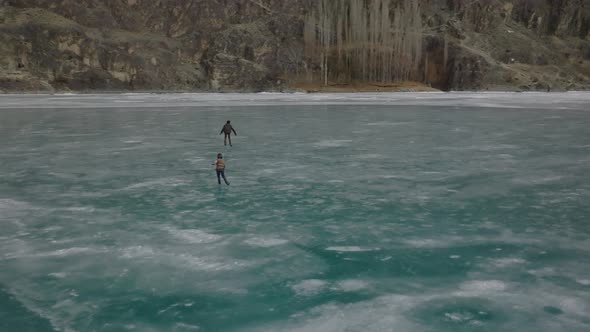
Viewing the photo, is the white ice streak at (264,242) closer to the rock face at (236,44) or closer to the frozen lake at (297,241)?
the frozen lake at (297,241)

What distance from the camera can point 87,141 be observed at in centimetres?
2259

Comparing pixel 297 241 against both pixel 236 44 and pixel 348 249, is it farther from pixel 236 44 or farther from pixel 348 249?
pixel 236 44

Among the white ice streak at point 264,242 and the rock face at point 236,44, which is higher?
the rock face at point 236,44

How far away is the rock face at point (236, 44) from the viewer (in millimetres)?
91375

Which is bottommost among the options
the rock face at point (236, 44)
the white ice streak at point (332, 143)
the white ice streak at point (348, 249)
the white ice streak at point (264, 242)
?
the white ice streak at point (348, 249)

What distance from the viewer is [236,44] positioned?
10781 cm

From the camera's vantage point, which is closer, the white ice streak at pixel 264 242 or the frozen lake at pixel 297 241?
the frozen lake at pixel 297 241

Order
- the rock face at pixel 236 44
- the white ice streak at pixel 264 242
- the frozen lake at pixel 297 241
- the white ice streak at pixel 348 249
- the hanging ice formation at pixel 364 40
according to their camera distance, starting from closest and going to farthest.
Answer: the frozen lake at pixel 297 241 < the white ice streak at pixel 348 249 < the white ice streak at pixel 264 242 < the rock face at pixel 236 44 < the hanging ice formation at pixel 364 40

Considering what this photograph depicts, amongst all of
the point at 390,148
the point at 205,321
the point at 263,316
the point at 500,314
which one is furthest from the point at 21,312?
the point at 390,148

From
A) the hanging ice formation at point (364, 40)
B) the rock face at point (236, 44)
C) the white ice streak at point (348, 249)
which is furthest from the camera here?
the hanging ice formation at point (364, 40)

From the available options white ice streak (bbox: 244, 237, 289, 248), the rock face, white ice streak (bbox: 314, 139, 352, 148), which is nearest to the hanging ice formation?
the rock face

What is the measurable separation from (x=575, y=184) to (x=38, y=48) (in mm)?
93833

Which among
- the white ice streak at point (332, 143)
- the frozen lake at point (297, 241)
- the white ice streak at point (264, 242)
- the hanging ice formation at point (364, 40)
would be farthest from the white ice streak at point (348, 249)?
the hanging ice formation at point (364, 40)

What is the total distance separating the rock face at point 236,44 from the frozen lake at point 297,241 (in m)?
78.7
